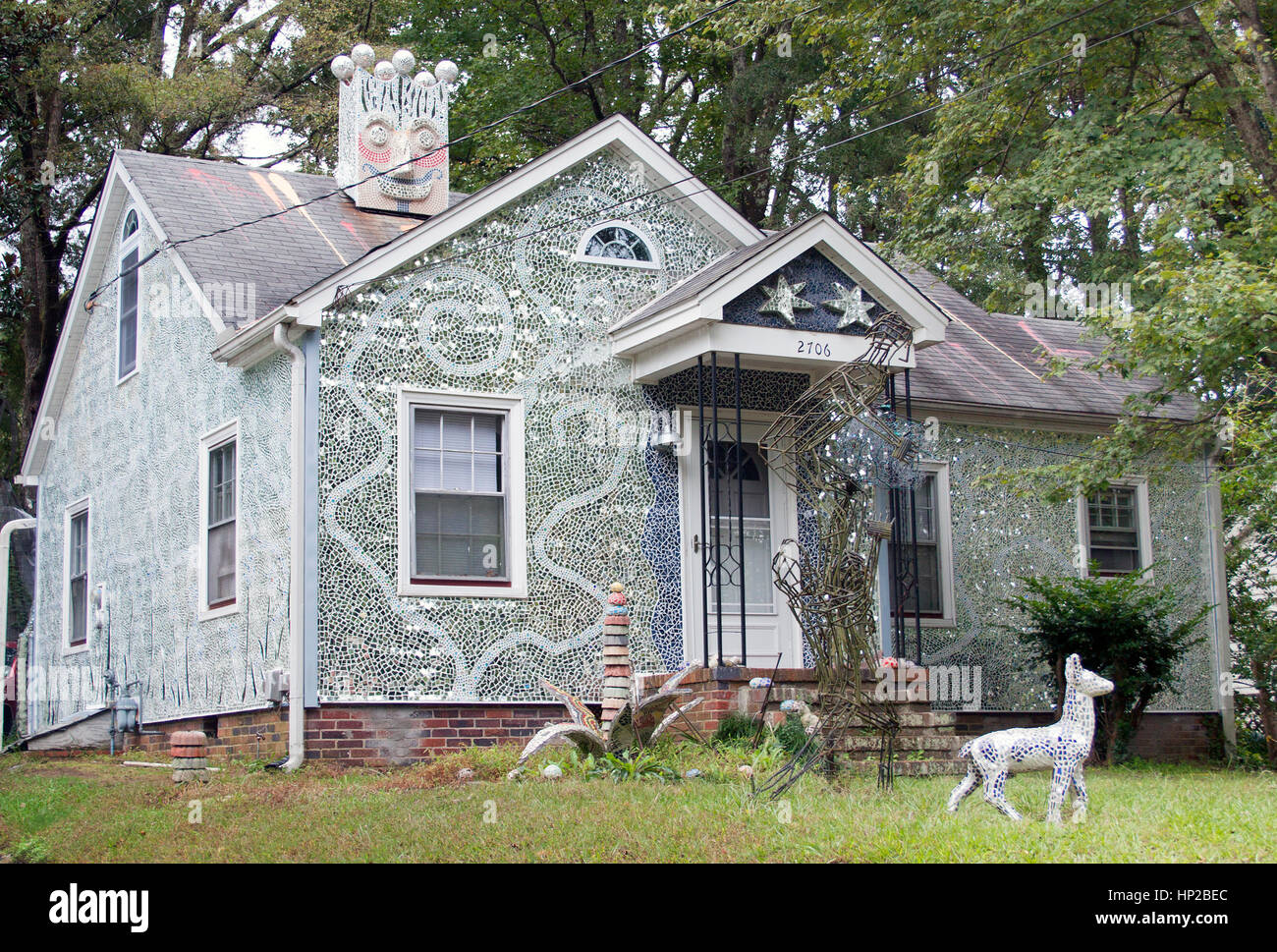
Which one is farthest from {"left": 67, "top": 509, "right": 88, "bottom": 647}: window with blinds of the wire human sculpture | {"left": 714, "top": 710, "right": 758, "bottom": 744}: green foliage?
the wire human sculpture

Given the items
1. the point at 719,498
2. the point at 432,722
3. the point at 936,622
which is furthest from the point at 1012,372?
the point at 432,722

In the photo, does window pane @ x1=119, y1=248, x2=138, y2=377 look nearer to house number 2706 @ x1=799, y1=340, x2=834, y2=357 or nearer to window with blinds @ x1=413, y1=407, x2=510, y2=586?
window with blinds @ x1=413, y1=407, x2=510, y2=586

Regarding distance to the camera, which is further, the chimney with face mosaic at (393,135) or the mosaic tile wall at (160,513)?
the chimney with face mosaic at (393,135)

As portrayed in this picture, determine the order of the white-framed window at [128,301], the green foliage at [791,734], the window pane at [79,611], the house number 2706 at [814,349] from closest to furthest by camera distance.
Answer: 1. the green foliage at [791,734]
2. the house number 2706 at [814,349]
3. the white-framed window at [128,301]
4. the window pane at [79,611]

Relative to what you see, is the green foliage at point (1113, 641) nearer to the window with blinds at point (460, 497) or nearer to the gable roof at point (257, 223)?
the window with blinds at point (460, 497)

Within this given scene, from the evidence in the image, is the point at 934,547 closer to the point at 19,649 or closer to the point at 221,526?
the point at 221,526

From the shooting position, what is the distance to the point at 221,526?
13008 mm

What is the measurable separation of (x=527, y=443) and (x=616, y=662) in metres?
2.49

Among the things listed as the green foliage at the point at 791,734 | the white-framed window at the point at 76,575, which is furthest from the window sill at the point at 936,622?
the white-framed window at the point at 76,575

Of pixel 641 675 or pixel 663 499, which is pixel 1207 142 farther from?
pixel 641 675

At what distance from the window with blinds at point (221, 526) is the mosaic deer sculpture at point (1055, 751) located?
24.3 ft

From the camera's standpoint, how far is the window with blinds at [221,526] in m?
12.8

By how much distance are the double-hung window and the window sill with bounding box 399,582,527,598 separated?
710cm

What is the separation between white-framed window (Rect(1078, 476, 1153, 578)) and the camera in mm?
15922
